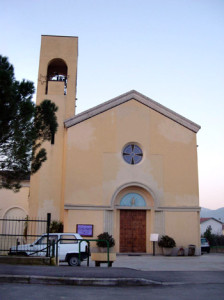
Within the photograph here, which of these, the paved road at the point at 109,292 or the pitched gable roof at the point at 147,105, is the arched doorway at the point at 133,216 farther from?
the paved road at the point at 109,292

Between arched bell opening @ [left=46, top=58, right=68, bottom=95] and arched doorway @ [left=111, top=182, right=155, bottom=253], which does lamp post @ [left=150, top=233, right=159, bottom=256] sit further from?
arched bell opening @ [left=46, top=58, right=68, bottom=95]

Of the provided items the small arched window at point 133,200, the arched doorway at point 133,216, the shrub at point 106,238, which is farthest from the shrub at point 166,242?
the shrub at point 106,238

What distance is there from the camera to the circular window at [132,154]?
944 inches

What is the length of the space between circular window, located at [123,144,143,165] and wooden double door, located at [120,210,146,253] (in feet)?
10.5

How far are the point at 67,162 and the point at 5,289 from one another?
14782 mm

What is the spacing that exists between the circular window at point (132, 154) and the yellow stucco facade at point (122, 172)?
0.06m

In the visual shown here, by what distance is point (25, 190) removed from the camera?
29.3 m

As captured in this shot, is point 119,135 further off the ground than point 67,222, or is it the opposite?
point 119,135

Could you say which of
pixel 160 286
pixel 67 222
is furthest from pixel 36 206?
pixel 160 286

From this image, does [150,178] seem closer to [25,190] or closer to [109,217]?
[109,217]

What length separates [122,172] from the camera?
76.9 ft

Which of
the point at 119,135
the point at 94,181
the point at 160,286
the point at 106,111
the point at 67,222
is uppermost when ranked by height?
the point at 106,111

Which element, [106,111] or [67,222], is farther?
[106,111]

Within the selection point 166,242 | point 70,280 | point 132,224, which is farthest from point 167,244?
point 70,280
